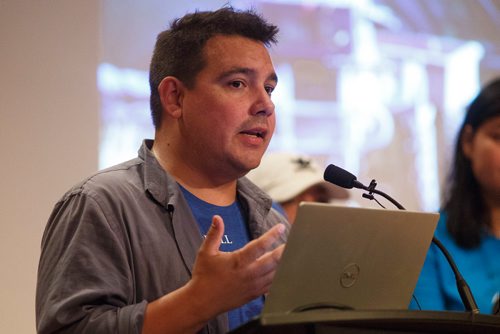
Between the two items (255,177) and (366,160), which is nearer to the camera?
(255,177)

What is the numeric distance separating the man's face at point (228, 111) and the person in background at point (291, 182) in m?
1.33

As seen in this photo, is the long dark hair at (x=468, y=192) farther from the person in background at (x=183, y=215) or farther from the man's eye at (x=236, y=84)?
the man's eye at (x=236, y=84)

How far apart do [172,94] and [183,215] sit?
0.40 metres

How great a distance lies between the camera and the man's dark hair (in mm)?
2176

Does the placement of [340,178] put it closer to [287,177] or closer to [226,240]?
[226,240]

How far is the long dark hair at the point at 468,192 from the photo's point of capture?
2432 millimetres

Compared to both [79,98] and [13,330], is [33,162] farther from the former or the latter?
[13,330]

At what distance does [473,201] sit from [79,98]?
176 centimetres

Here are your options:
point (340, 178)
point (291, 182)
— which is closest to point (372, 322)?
point (340, 178)

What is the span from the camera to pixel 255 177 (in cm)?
363

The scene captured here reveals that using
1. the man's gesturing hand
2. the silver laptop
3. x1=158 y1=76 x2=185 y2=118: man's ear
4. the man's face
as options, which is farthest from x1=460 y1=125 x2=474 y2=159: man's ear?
the man's gesturing hand

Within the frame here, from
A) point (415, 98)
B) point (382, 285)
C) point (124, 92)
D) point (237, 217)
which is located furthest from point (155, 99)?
point (415, 98)

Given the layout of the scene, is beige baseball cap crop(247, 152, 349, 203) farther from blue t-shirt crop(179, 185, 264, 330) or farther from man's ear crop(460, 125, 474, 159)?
blue t-shirt crop(179, 185, 264, 330)

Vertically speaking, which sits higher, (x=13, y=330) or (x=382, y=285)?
(x=382, y=285)
